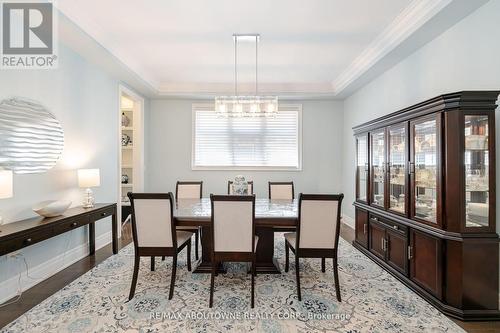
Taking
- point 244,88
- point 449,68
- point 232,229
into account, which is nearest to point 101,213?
point 232,229

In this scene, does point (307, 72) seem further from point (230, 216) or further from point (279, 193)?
point (230, 216)

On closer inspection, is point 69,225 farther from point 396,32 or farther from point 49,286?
point 396,32

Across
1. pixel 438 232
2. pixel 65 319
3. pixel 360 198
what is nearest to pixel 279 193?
pixel 360 198

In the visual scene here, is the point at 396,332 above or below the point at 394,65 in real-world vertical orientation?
below

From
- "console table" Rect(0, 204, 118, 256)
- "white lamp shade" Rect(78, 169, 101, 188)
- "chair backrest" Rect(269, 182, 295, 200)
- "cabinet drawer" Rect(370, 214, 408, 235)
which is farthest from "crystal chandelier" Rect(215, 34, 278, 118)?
"console table" Rect(0, 204, 118, 256)

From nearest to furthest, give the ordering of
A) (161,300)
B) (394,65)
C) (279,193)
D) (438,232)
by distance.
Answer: (438,232)
(161,300)
(394,65)
(279,193)

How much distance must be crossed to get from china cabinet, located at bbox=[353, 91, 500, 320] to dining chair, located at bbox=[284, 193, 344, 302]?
840 millimetres

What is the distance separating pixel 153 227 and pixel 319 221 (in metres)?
1.61

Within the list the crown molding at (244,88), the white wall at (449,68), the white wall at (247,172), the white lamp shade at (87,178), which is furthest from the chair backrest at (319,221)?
the crown molding at (244,88)

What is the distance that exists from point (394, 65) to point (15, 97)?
4.66 meters

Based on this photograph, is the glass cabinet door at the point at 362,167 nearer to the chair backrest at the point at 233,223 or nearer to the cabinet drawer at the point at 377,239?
the cabinet drawer at the point at 377,239

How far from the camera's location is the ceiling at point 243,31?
258 cm

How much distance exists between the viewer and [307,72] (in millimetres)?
4449

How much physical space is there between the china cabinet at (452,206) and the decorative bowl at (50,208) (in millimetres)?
3695
